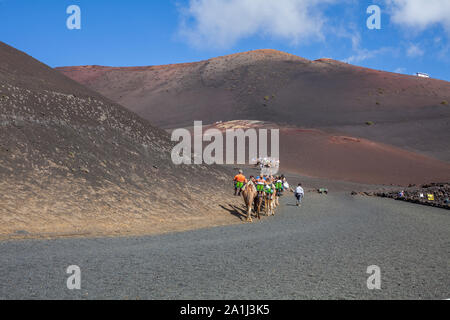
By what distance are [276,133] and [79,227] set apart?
60695mm

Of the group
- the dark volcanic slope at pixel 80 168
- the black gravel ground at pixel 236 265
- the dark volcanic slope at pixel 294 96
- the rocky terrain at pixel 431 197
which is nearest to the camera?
the black gravel ground at pixel 236 265

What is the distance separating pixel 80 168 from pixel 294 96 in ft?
299

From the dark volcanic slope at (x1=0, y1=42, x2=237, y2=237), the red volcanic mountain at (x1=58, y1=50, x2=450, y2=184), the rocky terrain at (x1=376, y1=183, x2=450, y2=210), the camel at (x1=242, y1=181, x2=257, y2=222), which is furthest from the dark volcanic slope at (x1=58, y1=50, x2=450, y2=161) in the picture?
the camel at (x1=242, y1=181, x2=257, y2=222)

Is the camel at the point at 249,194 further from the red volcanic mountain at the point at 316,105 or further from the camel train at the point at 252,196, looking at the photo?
the red volcanic mountain at the point at 316,105

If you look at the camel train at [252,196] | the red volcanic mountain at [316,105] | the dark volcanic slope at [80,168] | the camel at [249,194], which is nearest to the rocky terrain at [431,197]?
the camel train at [252,196]

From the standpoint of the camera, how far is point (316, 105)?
100 m

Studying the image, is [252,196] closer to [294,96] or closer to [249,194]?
[249,194]

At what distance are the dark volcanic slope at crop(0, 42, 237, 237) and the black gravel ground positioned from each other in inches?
139

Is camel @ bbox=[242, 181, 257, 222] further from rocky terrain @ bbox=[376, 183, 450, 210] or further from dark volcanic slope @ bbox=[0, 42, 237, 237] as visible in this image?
rocky terrain @ bbox=[376, 183, 450, 210]

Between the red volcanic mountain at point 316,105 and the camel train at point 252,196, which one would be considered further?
the red volcanic mountain at point 316,105

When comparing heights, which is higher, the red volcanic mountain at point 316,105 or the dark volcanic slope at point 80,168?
the red volcanic mountain at point 316,105

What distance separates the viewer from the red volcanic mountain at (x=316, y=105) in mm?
62969

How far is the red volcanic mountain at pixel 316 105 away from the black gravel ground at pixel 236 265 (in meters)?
44.2

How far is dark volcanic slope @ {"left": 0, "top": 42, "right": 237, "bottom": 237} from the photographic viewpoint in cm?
1647
